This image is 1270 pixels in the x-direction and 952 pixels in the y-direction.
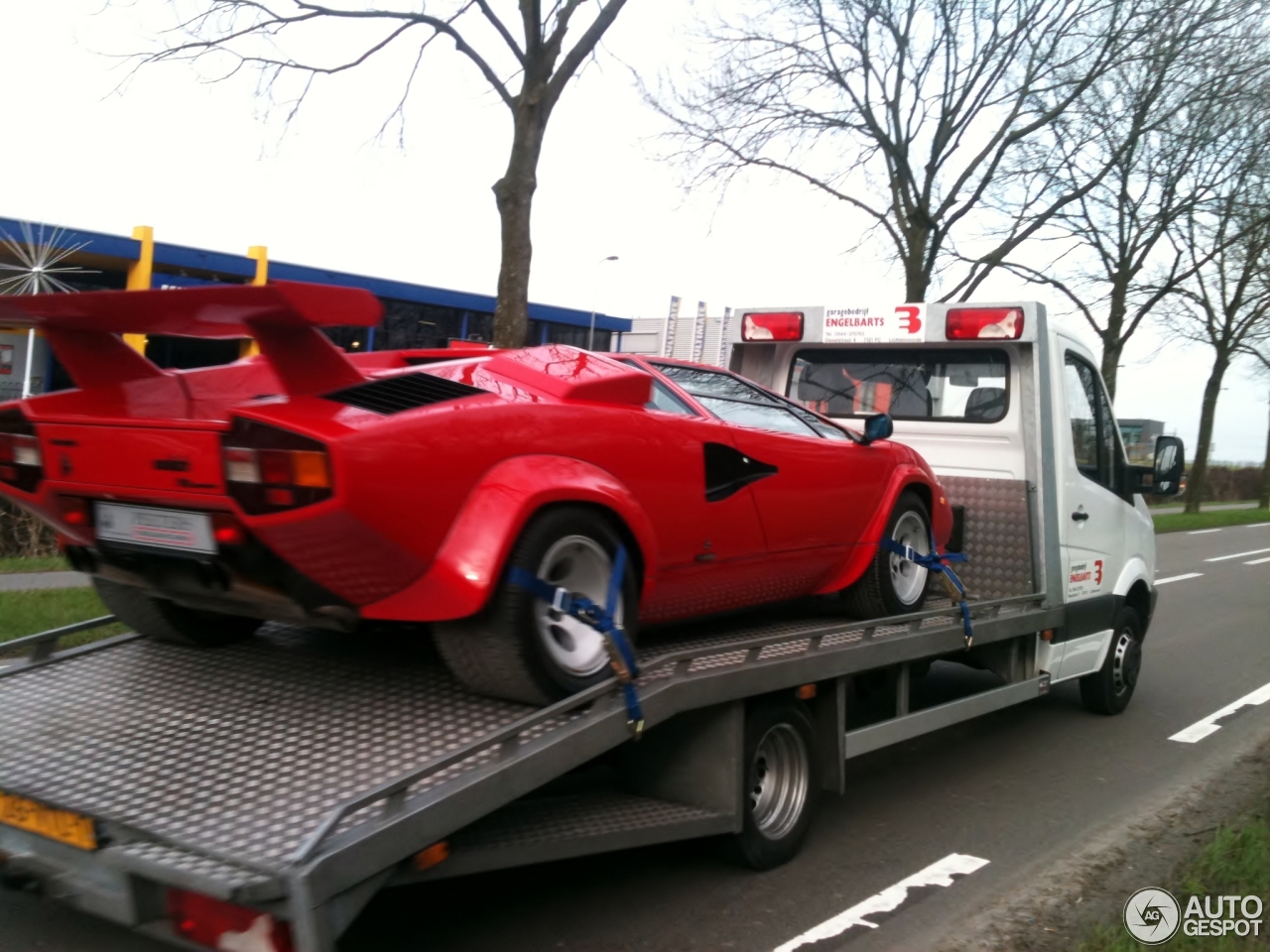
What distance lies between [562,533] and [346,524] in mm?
758

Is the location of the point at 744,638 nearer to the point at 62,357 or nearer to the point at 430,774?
the point at 430,774

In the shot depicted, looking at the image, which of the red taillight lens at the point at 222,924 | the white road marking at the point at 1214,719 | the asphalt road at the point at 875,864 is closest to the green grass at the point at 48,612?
the asphalt road at the point at 875,864

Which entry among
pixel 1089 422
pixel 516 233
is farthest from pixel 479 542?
pixel 516 233

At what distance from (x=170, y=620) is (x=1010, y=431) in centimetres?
462

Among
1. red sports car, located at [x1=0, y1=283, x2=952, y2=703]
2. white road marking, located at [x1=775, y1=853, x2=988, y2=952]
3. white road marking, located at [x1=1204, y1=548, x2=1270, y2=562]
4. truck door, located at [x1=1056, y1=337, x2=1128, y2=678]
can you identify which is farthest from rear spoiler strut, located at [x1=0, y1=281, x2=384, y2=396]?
white road marking, located at [x1=1204, y1=548, x2=1270, y2=562]

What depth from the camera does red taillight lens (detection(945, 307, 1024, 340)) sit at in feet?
20.7

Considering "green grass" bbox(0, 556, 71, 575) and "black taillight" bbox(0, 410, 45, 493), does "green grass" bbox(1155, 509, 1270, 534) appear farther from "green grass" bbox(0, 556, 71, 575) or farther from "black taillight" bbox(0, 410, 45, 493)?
"black taillight" bbox(0, 410, 45, 493)

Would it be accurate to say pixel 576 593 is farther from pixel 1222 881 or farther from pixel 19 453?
pixel 1222 881

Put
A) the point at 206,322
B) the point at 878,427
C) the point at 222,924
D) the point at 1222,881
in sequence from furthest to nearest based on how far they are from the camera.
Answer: the point at 878,427 < the point at 1222,881 < the point at 206,322 < the point at 222,924

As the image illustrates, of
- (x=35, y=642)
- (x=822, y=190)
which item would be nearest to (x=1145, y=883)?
(x=35, y=642)

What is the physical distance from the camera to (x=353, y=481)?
3113 millimetres

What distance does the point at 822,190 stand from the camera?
1636 centimetres

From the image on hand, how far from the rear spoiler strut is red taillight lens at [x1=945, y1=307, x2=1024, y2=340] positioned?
4097 millimetres

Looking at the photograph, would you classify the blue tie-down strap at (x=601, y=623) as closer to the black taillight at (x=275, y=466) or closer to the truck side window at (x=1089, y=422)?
the black taillight at (x=275, y=466)
